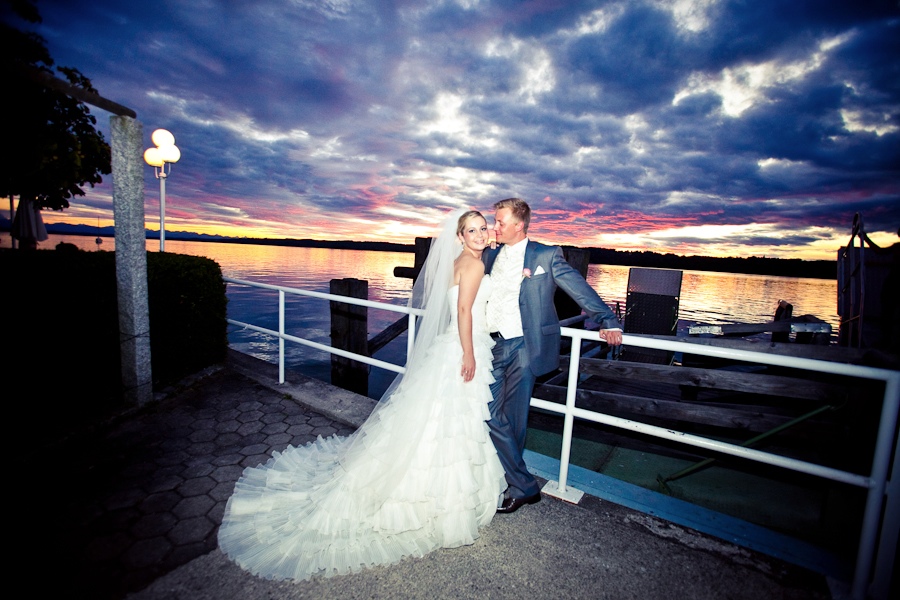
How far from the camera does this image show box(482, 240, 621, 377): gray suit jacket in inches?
102

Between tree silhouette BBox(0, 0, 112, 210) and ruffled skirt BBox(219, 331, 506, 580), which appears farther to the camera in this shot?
tree silhouette BBox(0, 0, 112, 210)

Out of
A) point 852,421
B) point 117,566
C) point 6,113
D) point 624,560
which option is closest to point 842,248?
point 852,421

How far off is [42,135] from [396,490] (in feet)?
25.4

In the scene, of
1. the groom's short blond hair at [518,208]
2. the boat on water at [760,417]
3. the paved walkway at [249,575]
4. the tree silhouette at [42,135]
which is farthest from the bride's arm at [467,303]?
the tree silhouette at [42,135]

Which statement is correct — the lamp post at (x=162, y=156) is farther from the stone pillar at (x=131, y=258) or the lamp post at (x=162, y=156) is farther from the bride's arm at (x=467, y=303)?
the bride's arm at (x=467, y=303)

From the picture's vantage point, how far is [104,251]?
4156mm

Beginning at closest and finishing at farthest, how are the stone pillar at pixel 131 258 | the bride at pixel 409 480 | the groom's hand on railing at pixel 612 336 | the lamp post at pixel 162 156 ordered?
the bride at pixel 409 480 < the groom's hand on railing at pixel 612 336 < the stone pillar at pixel 131 258 < the lamp post at pixel 162 156

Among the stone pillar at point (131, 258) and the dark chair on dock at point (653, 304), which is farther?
the dark chair on dock at point (653, 304)

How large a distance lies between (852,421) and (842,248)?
18.4 feet

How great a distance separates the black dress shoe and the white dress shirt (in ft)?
3.58

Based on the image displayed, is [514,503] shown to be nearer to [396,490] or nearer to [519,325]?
[396,490]

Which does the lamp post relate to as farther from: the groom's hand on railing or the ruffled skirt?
the groom's hand on railing

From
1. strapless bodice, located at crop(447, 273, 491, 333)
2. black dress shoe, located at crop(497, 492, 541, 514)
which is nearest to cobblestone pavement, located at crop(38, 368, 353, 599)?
black dress shoe, located at crop(497, 492, 541, 514)

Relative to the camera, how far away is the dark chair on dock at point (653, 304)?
5.24 m
